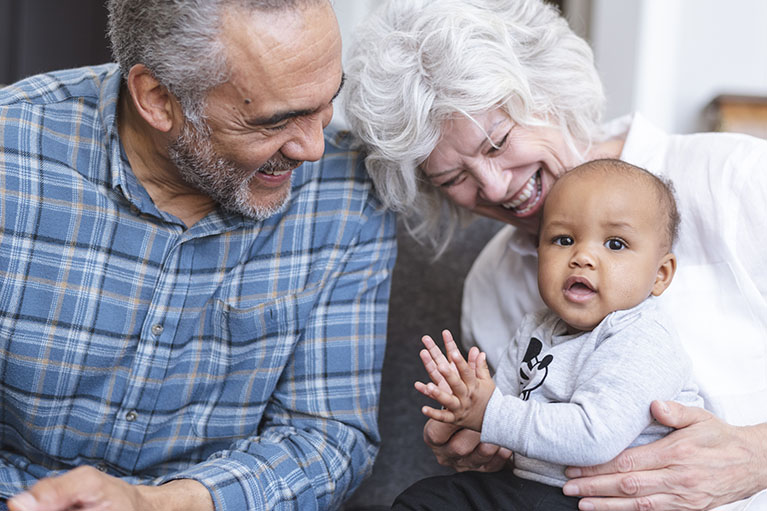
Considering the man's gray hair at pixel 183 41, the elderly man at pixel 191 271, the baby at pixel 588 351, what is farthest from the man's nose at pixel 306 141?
the baby at pixel 588 351

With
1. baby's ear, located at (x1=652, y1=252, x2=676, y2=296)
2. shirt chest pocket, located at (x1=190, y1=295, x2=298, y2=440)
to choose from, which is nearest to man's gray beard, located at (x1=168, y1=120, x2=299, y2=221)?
shirt chest pocket, located at (x1=190, y1=295, x2=298, y2=440)

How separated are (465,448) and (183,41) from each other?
83 centimetres

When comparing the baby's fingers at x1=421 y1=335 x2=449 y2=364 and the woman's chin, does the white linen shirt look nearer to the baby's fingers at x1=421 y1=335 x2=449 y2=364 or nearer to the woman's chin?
the woman's chin

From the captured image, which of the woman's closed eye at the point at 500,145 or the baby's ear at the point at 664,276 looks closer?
the baby's ear at the point at 664,276

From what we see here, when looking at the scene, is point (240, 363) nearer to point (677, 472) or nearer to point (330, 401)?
point (330, 401)

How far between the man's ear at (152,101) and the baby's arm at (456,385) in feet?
1.96

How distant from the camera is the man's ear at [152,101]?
1470 mm

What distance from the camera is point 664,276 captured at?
4.71 ft

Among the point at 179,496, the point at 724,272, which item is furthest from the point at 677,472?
the point at 179,496

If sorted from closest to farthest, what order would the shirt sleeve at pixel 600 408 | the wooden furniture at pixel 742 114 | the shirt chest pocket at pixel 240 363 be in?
the shirt sleeve at pixel 600 408 < the shirt chest pocket at pixel 240 363 < the wooden furniture at pixel 742 114

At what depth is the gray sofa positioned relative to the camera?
193cm

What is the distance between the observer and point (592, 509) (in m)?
1.29

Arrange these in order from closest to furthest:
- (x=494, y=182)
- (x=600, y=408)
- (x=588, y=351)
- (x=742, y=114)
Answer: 1. (x=600, y=408)
2. (x=588, y=351)
3. (x=494, y=182)
4. (x=742, y=114)

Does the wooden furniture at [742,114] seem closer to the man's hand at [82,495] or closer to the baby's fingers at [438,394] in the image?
the baby's fingers at [438,394]
